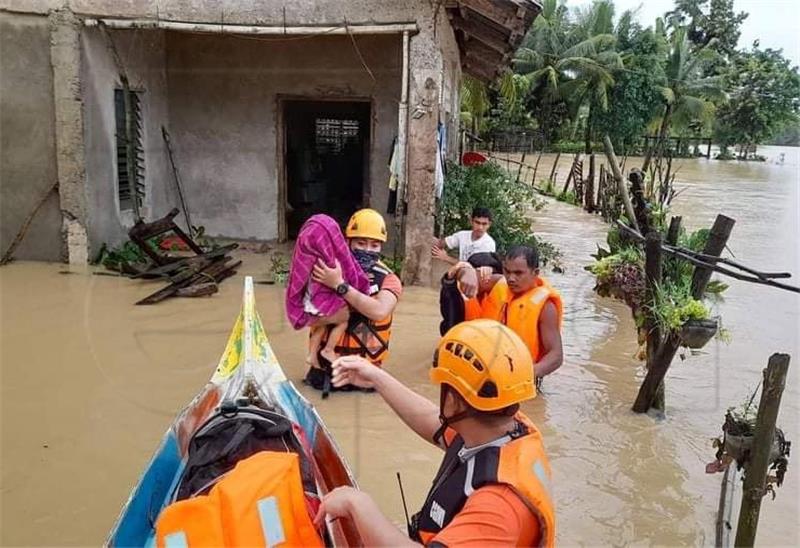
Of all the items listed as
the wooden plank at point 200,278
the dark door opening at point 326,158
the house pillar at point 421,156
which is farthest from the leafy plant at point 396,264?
the dark door opening at point 326,158

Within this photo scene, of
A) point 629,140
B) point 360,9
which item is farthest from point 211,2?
point 629,140

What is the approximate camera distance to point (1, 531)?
3.46 metres

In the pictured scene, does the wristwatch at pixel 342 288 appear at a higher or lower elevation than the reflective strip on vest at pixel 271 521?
higher

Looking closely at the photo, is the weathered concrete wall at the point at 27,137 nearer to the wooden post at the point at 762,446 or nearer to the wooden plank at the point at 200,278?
the wooden plank at the point at 200,278

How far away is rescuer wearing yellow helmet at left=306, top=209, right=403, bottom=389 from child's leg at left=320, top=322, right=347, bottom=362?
0.03 metres

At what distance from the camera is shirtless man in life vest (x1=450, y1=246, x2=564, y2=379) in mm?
4527

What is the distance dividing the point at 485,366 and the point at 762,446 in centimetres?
195

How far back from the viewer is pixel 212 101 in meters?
10.2

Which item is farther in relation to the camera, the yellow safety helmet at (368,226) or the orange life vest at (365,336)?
the orange life vest at (365,336)

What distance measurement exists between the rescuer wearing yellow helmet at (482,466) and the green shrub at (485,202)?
6.91 m

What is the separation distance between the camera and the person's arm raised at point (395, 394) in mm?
2463

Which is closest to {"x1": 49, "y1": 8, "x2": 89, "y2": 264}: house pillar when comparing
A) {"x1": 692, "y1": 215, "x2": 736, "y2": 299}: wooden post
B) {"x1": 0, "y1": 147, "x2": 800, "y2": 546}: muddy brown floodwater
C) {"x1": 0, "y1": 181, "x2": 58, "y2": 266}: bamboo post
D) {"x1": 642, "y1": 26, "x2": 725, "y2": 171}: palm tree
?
{"x1": 0, "y1": 181, "x2": 58, "y2": 266}: bamboo post

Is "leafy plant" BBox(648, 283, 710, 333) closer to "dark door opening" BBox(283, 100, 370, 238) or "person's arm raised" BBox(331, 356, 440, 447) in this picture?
"person's arm raised" BBox(331, 356, 440, 447)

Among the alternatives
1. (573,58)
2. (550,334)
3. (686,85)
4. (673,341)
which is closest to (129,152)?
(550,334)
